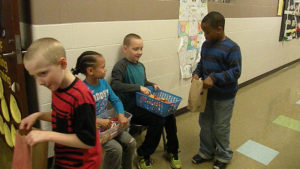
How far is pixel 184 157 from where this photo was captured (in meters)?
2.35

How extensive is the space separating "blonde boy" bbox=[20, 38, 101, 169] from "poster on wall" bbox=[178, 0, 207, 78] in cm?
191

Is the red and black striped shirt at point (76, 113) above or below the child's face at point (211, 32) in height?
below

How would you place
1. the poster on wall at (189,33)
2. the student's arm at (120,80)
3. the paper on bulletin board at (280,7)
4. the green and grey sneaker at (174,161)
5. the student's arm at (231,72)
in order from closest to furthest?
the student's arm at (231,72)
the student's arm at (120,80)
the green and grey sneaker at (174,161)
the poster on wall at (189,33)
the paper on bulletin board at (280,7)

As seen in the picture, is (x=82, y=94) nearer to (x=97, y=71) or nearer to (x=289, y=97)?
(x=97, y=71)

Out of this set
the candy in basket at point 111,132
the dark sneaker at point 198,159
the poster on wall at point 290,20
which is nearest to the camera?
the candy in basket at point 111,132

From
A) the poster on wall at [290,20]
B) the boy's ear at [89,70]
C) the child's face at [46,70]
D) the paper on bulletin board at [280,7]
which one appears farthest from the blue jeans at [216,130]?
the poster on wall at [290,20]

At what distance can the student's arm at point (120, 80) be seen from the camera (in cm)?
202

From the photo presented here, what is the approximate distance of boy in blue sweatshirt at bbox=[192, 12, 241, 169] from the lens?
1.90m

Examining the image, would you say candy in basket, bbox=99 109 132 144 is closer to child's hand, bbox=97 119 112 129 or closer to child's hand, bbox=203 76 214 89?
child's hand, bbox=97 119 112 129

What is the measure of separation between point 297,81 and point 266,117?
6.46 feet

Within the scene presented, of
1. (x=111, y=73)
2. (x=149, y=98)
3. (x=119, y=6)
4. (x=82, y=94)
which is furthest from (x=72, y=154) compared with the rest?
(x=119, y=6)

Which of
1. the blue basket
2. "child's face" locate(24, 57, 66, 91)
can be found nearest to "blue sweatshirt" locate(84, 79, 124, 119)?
the blue basket

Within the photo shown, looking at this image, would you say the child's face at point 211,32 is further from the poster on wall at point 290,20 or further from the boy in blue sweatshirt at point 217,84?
the poster on wall at point 290,20

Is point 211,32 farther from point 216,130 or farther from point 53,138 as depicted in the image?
point 53,138
